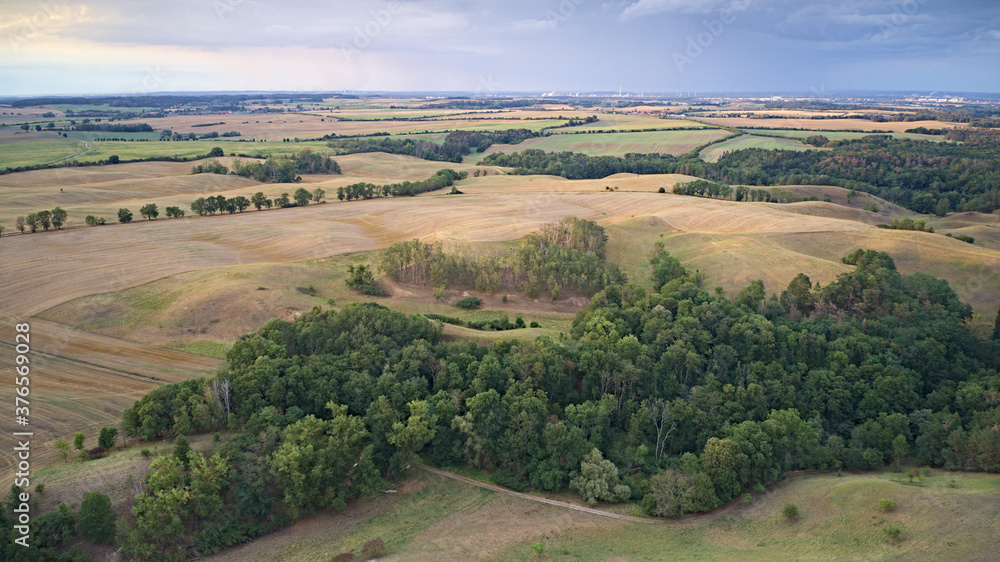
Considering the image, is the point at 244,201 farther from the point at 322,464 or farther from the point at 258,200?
the point at 322,464

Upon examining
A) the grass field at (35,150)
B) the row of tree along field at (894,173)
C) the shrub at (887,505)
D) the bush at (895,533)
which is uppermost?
the grass field at (35,150)

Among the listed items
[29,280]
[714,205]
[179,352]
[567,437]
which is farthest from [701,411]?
[714,205]

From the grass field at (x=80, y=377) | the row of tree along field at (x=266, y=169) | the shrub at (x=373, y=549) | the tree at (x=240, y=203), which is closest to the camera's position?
the shrub at (x=373, y=549)

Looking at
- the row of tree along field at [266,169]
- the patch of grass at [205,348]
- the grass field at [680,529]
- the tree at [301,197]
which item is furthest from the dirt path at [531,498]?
the row of tree along field at [266,169]

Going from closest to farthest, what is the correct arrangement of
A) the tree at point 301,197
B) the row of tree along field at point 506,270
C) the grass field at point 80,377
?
the grass field at point 80,377
the row of tree along field at point 506,270
the tree at point 301,197

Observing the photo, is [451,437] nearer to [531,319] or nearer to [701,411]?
[701,411]

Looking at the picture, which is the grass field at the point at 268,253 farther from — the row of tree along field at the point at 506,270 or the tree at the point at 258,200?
the tree at the point at 258,200

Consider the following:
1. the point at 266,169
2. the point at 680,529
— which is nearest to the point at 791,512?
the point at 680,529
